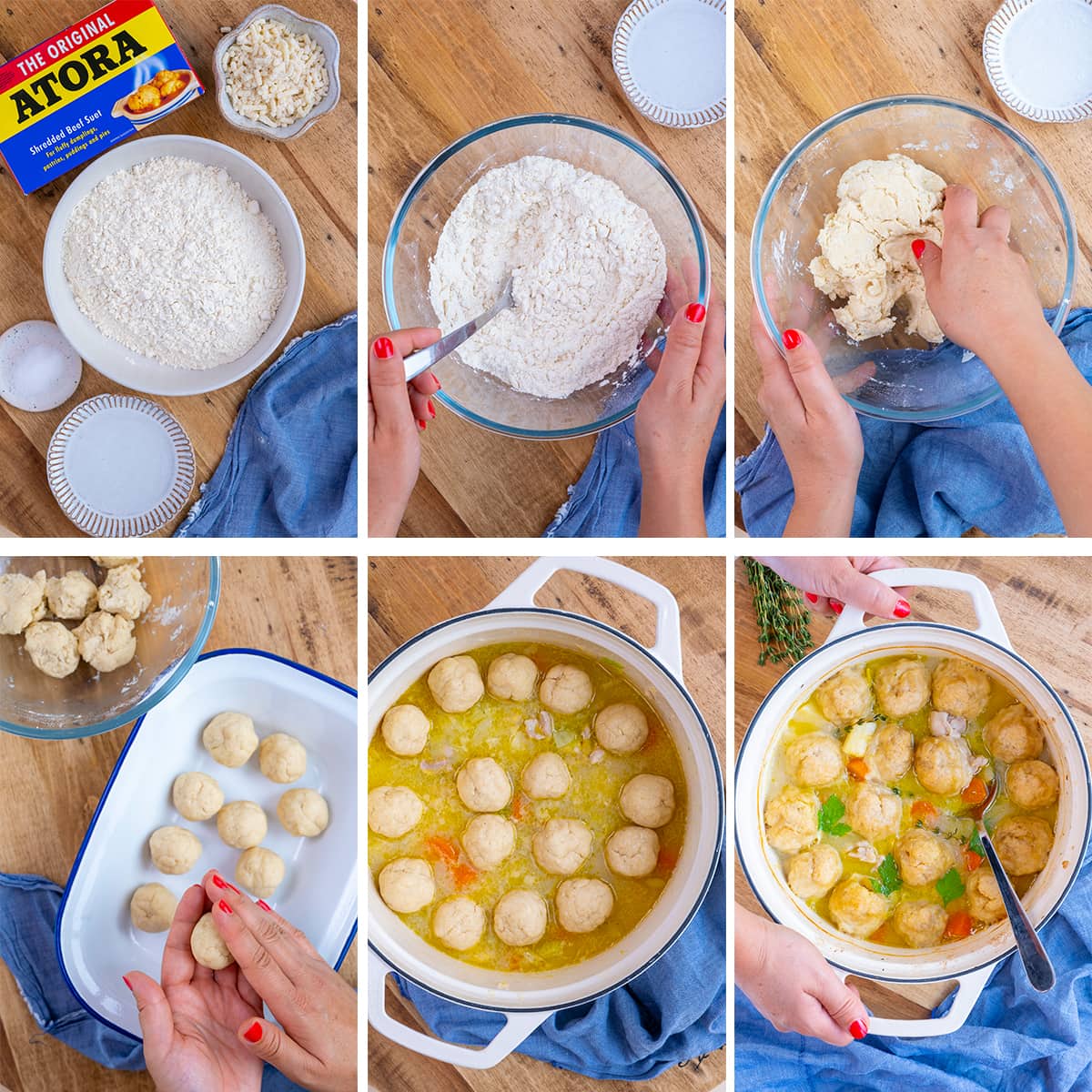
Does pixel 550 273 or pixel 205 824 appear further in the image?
pixel 205 824

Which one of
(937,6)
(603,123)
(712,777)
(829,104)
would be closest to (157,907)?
(712,777)

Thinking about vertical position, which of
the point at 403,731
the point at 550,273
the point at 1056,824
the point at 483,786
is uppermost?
the point at 550,273

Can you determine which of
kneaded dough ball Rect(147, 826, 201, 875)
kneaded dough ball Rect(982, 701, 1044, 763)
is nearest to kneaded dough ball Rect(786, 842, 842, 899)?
kneaded dough ball Rect(982, 701, 1044, 763)

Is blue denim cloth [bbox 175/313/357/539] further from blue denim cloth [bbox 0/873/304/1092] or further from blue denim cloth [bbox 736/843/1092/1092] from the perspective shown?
blue denim cloth [bbox 736/843/1092/1092]

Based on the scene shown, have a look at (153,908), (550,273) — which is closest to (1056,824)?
(550,273)

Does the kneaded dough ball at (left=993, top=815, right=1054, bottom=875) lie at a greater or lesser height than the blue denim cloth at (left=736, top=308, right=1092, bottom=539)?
lesser

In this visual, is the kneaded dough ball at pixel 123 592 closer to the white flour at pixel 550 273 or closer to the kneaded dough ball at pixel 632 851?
the white flour at pixel 550 273

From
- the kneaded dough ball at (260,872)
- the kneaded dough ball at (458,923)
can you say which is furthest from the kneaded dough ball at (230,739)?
the kneaded dough ball at (458,923)

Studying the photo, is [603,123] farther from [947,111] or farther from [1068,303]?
[1068,303]

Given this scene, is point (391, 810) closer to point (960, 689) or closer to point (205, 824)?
point (205, 824)
